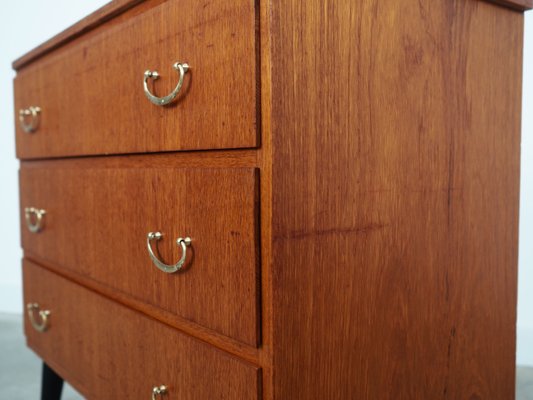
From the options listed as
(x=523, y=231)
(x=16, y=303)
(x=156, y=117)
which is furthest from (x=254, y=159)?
(x=16, y=303)

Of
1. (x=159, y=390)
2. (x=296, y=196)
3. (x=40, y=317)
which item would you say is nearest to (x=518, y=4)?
(x=296, y=196)

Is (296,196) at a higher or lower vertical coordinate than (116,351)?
higher

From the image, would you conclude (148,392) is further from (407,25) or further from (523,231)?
(523,231)

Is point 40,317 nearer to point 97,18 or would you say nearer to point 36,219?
point 36,219

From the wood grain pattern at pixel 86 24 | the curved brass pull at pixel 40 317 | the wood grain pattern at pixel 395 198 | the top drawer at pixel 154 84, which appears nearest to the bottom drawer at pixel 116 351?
the curved brass pull at pixel 40 317

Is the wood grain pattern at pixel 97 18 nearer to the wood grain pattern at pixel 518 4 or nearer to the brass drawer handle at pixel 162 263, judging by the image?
the wood grain pattern at pixel 518 4

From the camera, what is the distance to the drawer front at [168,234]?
639 mm

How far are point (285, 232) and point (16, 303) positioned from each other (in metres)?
2.08

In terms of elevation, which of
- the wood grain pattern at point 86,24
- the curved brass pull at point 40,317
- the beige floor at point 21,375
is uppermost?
the wood grain pattern at point 86,24

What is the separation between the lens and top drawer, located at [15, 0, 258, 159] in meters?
0.63

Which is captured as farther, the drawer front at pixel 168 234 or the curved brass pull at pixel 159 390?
the curved brass pull at pixel 159 390

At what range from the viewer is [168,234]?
77cm

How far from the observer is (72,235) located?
42.3 inches

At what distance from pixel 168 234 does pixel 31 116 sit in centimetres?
61
